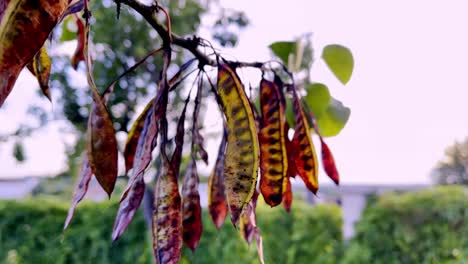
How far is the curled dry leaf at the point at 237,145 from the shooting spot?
1.65 feet

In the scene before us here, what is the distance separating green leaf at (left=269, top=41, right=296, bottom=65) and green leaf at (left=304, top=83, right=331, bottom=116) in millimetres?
73

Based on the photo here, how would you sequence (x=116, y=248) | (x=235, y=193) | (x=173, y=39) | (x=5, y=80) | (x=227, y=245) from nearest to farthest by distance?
1. (x=5, y=80)
2. (x=235, y=193)
3. (x=173, y=39)
4. (x=227, y=245)
5. (x=116, y=248)

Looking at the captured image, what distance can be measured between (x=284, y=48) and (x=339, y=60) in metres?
0.10

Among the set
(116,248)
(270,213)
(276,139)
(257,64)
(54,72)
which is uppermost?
(54,72)

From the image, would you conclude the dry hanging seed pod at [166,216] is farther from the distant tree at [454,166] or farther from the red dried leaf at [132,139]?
the distant tree at [454,166]

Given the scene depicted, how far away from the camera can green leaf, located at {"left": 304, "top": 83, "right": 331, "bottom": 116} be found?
0.84 metres

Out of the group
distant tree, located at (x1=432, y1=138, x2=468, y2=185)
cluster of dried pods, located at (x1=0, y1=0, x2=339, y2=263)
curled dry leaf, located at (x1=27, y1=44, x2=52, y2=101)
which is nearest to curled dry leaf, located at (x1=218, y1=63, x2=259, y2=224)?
cluster of dried pods, located at (x1=0, y1=0, x2=339, y2=263)

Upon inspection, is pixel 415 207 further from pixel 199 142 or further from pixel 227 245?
pixel 199 142

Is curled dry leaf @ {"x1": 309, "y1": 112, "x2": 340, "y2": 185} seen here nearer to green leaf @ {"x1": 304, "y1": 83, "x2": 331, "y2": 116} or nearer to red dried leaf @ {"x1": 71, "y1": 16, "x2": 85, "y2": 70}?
green leaf @ {"x1": 304, "y1": 83, "x2": 331, "y2": 116}

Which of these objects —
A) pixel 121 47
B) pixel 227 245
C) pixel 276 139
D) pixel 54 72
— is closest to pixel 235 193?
pixel 276 139

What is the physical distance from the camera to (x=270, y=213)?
4.91 meters

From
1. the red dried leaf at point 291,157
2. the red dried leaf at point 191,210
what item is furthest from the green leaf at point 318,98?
Result: the red dried leaf at point 191,210

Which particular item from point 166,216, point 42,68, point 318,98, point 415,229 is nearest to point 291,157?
point 318,98

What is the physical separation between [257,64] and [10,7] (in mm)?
404
